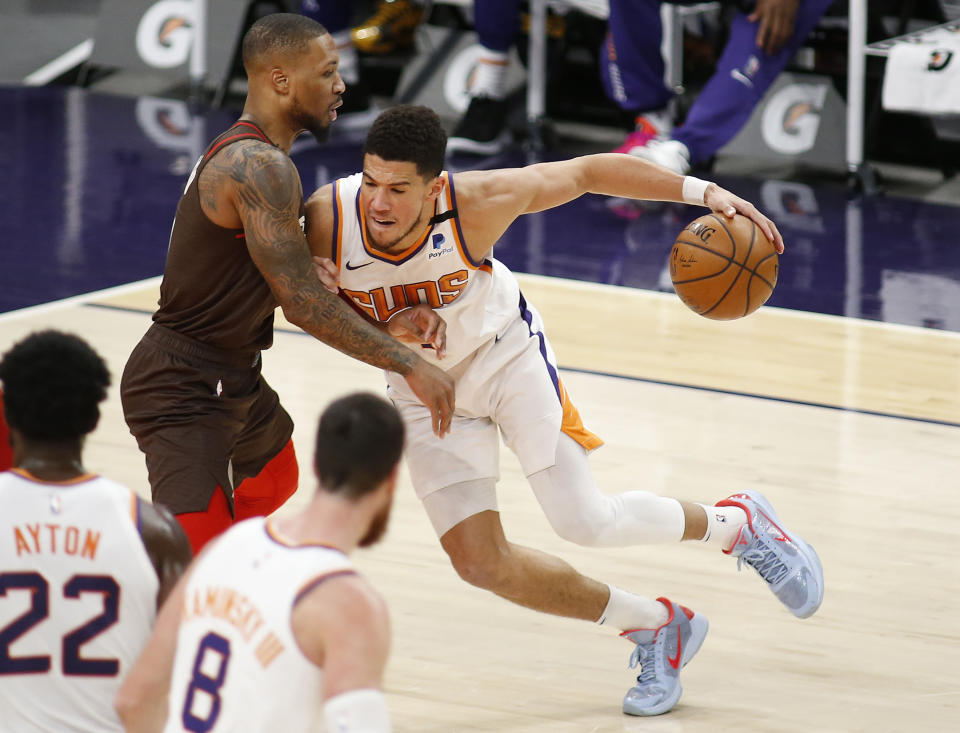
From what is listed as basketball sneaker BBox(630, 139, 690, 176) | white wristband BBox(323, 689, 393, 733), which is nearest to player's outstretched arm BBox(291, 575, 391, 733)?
white wristband BBox(323, 689, 393, 733)

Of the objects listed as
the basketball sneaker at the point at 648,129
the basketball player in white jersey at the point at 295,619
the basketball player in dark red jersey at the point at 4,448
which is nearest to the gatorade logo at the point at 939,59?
the basketball sneaker at the point at 648,129

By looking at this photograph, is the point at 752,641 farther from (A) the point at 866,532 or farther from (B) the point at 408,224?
(B) the point at 408,224

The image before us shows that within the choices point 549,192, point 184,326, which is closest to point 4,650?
point 184,326

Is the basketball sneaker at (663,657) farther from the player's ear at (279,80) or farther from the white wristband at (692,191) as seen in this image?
the player's ear at (279,80)

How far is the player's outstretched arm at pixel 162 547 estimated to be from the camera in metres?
2.77

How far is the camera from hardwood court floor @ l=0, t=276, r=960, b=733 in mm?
4320

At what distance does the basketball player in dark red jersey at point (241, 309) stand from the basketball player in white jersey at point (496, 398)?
0.45ft

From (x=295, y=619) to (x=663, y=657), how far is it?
82.4 inches

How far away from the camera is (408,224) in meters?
4.08

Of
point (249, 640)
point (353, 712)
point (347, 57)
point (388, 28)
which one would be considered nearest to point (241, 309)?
point (249, 640)

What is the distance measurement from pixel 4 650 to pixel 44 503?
261 millimetres

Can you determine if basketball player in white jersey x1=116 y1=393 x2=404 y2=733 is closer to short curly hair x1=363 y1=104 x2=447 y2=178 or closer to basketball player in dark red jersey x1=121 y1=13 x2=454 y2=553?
basketball player in dark red jersey x1=121 y1=13 x2=454 y2=553

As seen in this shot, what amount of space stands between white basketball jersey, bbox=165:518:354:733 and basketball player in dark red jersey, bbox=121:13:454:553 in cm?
141

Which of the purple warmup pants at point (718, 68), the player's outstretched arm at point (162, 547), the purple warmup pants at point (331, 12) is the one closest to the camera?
the player's outstretched arm at point (162, 547)
